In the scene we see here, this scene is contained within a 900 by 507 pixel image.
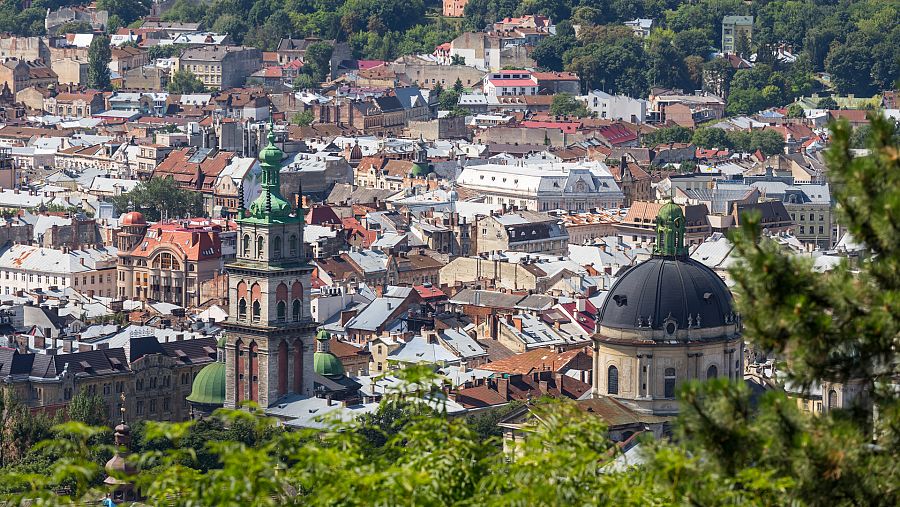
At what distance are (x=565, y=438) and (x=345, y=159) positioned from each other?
127 m

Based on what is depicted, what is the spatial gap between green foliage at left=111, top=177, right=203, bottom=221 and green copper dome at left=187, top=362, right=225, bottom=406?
181 ft

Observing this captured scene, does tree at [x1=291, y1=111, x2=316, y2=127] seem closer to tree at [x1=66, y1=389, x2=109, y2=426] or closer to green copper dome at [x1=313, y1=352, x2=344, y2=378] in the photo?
green copper dome at [x1=313, y1=352, x2=344, y2=378]

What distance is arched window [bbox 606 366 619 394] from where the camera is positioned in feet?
226

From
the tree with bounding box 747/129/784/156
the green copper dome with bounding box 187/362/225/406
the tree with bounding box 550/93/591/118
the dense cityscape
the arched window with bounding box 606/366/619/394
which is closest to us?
the dense cityscape

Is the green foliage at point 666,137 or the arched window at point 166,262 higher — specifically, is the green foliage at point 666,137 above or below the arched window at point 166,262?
above

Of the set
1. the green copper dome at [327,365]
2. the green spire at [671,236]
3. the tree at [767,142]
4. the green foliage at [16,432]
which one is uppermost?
the green spire at [671,236]

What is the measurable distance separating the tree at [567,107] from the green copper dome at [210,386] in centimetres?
11286

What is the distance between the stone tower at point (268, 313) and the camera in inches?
3000

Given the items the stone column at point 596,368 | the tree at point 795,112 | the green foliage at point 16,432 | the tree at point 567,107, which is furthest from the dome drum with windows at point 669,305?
the tree at point 795,112

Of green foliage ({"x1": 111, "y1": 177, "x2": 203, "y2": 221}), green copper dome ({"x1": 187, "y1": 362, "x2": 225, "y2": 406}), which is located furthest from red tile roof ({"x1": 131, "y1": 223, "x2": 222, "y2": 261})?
green copper dome ({"x1": 187, "y1": 362, "x2": 225, "y2": 406})

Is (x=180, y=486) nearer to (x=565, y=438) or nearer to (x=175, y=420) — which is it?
(x=565, y=438)

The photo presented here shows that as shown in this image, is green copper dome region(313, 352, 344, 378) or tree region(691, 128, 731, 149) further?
tree region(691, 128, 731, 149)

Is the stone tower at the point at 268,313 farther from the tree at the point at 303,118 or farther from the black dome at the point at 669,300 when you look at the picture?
the tree at the point at 303,118

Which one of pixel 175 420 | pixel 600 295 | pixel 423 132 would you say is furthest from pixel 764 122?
pixel 175 420
